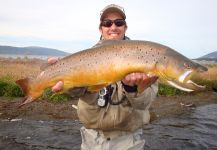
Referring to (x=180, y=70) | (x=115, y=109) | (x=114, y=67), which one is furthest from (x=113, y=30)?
(x=180, y=70)

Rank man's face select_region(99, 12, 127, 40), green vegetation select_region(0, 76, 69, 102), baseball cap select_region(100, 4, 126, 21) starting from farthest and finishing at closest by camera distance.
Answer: green vegetation select_region(0, 76, 69, 102), baseball cap select_region(100, 4, 126, 21), man's face select_region(99, 12, 127, 40)

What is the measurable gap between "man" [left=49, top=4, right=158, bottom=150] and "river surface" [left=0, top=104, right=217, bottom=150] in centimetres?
461

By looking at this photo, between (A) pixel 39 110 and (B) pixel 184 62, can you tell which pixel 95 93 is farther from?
(A) pixel 39 110

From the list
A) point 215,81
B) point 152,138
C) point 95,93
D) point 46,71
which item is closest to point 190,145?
point 152,138

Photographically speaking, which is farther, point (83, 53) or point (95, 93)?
point (95, 93)

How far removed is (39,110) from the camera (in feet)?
44.5

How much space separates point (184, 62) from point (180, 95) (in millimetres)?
14565

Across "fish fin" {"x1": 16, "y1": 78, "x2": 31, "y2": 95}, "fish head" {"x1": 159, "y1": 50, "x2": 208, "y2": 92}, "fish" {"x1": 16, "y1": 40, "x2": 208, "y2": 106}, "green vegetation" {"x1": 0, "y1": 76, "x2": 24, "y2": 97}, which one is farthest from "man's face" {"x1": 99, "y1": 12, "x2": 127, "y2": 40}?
"green vegetation" {"x1": 0, "y1": 76, "x2": 24, "y2": 97}

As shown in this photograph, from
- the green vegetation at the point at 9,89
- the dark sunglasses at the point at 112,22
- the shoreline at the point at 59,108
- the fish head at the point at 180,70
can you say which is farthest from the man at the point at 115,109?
the green vegetation at the point at 9,89

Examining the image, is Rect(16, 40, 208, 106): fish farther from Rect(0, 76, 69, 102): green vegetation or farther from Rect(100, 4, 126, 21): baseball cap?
Rect(0, 76, 69, 102): green vegetation

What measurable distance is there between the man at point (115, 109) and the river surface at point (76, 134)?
4.61m

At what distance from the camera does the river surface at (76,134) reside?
972 centimetres

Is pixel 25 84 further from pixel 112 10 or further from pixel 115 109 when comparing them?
pixel 112 10

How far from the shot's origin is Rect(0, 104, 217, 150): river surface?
9719mm
